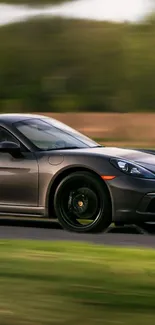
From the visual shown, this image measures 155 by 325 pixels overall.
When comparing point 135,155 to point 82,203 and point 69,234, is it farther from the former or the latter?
point 69,234

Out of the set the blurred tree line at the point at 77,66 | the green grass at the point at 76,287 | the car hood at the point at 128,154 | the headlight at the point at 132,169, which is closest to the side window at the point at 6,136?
the car hood at the point at 128,154

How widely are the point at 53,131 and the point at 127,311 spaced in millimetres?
6387

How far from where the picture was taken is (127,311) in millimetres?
4887

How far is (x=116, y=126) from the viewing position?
34.3 m

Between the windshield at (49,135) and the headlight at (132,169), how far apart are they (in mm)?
1051

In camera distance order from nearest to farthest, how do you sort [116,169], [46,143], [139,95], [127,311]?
1. [127,311]
2. [116,169]
3. [46,143]
4. [139,95]

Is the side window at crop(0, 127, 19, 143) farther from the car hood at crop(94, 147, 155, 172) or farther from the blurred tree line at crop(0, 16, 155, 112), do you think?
the blurred tree line at crop(0, 16, 155, 112)

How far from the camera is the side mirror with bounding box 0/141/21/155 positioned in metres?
10.4

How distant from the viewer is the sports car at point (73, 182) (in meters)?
9.95

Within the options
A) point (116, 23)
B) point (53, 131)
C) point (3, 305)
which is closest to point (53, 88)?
point (116, 23)

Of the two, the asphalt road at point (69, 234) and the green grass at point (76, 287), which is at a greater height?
the green grass at point (76, 287)

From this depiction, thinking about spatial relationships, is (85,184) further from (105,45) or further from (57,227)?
(105,45)

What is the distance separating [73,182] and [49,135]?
103 centimetres

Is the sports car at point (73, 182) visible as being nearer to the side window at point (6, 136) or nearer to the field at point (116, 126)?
the side window at point (6, 136)
